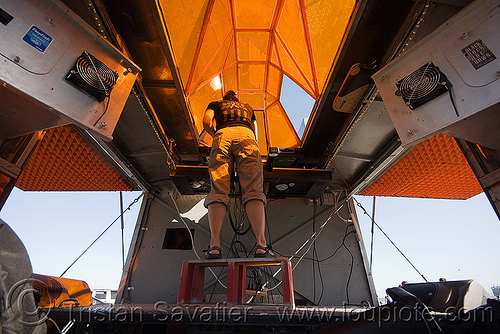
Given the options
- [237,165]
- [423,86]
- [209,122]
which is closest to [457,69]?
[423,86]

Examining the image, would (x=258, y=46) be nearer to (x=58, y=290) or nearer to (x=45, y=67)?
(x=45, y=67)

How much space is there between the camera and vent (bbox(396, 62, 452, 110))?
1724 millimetres

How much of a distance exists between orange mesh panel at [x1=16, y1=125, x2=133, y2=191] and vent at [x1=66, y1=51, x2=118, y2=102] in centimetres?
216

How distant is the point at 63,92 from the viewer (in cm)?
165

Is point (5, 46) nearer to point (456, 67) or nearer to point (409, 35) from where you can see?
point (456, 67)

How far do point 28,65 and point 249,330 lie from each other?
2.13 metres

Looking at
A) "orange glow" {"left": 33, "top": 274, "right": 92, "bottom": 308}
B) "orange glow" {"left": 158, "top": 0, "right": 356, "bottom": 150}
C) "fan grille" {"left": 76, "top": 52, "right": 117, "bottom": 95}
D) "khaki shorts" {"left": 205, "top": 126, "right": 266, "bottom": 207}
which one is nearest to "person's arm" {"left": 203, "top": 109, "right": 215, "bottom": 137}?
"khaki shorts" {"left": 205, "top": 126, "right": 266, "bottom": 207}

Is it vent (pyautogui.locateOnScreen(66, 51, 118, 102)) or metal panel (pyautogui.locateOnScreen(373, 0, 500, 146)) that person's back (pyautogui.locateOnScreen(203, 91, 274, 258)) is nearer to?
vent (pyautogui.locateOnScreen(66, 51, 118, 102))

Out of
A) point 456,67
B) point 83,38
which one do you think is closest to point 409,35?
point 456,67

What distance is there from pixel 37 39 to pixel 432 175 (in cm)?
575

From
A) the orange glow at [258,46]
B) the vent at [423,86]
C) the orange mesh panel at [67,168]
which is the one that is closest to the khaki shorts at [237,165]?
the orange glow at [258,46]

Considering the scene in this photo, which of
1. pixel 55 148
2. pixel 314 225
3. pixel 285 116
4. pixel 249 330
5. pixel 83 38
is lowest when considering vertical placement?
pixel 249 330

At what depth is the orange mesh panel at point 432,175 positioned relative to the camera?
3.77m

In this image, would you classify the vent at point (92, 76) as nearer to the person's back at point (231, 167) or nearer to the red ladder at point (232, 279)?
the person's back at point (231, 167)
